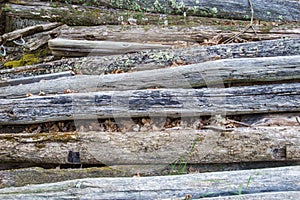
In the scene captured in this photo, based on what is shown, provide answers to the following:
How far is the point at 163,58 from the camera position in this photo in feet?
15.0

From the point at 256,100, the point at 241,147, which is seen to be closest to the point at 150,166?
the point at 241,147

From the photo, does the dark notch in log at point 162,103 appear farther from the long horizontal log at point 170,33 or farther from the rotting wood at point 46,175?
the long horizontal log at point 170,33

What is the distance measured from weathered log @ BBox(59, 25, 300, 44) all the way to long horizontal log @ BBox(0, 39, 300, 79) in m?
0.45

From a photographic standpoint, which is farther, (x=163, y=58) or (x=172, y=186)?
(x=163, y=58)

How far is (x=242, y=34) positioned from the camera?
495cm

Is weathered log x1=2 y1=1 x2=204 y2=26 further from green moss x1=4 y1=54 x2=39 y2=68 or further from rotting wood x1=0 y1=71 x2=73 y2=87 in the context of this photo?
rotting wood x1=0 y1=71 x2=73 y2=87

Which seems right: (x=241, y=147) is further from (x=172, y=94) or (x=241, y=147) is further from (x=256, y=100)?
(x=172, y=94)

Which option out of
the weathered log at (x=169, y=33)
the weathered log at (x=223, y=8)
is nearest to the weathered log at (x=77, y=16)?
the weathered log at (x=223, y=8)

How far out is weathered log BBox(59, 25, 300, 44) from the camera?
4.96 meters

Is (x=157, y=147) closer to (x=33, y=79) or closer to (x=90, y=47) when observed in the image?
(x=90, y=47)

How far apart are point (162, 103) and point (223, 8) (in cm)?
247

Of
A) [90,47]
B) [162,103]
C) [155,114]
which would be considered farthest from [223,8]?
[155,114]

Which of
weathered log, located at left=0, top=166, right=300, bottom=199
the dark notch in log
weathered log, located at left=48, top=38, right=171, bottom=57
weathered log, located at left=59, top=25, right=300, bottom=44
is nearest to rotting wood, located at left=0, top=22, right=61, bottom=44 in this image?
weathered log, located at left=59, top=25, right=300, bottom=44

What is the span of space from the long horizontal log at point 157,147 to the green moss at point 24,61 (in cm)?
166
